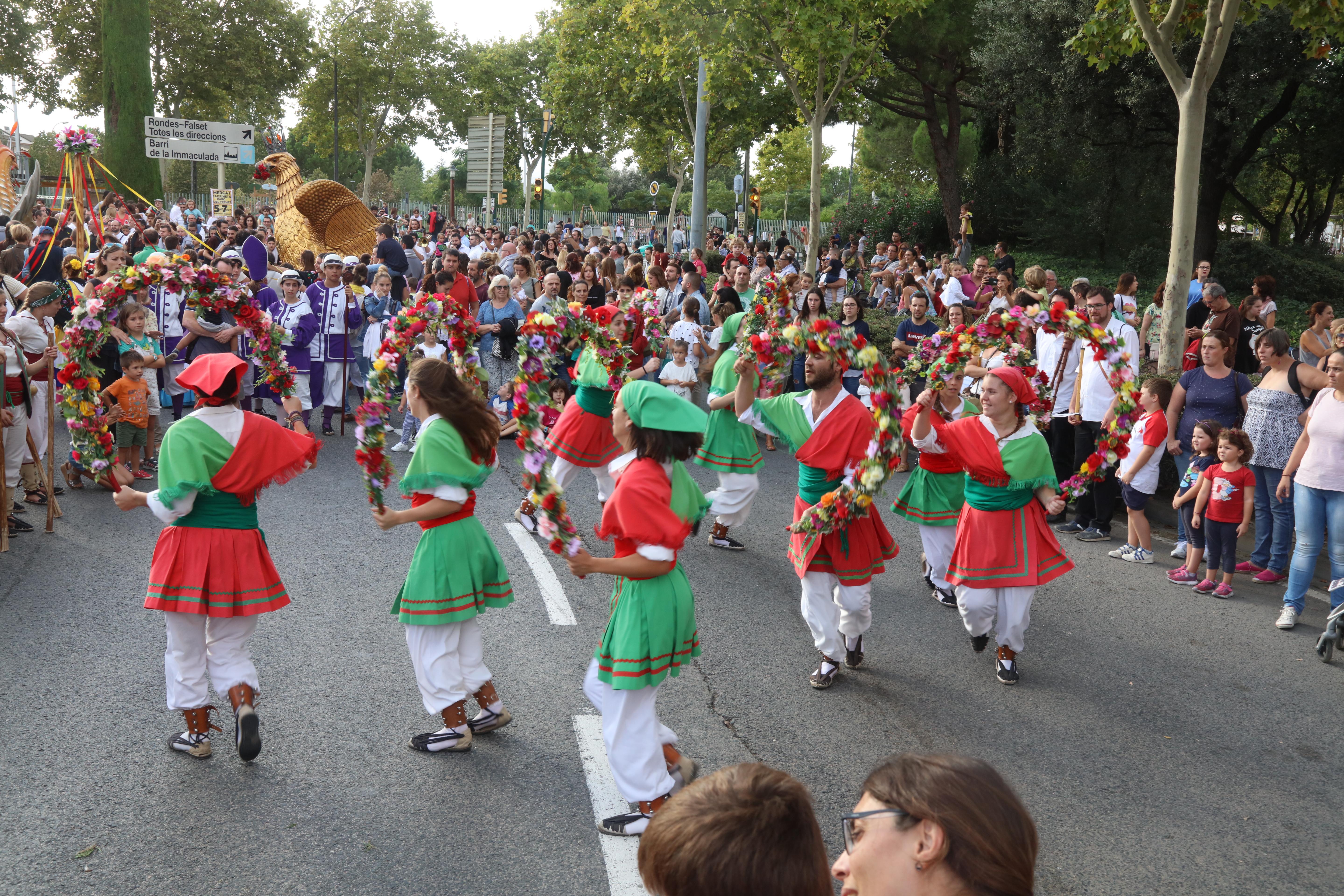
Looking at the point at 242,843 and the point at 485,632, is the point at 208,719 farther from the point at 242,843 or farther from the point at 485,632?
the point at 485,632

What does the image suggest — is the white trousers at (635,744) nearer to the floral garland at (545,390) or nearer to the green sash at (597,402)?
the floral garland at (545,390)

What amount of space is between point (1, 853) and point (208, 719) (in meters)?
1.05

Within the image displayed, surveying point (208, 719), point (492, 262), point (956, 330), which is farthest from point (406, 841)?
point (492, 262)

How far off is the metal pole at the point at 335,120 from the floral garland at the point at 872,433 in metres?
33.1

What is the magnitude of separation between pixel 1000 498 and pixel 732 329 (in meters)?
4.96

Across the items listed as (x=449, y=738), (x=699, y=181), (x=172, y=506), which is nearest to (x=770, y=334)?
(x=449, y=738)

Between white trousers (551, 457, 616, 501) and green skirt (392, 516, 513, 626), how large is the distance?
13.4ft

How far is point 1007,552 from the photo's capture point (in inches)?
245

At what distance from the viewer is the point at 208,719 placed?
5.02 m

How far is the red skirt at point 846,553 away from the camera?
6020 millimetres

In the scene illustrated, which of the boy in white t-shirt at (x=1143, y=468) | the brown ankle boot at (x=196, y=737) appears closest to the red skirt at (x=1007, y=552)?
the boy in white t-shirt at (x=1143, y=468)

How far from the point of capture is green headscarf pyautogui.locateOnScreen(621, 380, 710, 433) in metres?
4.21

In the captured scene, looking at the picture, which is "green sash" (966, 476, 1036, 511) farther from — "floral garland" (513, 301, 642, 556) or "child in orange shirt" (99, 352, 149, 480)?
"child in orange shirt" (99, 352, 149, 480)

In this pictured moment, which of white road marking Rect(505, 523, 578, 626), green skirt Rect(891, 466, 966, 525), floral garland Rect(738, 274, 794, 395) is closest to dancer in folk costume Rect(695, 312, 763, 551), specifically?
floral garland Rect(738, 274, 794, 395)
